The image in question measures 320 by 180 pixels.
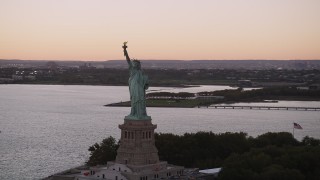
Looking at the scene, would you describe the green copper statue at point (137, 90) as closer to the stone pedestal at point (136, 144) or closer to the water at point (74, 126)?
the stone pedestal at point (136, 144)

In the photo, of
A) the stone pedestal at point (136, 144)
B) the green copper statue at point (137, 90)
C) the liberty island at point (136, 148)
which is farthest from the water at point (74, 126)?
the green copper statue at point (137, 90)

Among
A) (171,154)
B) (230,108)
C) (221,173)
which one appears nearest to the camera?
(221,173)

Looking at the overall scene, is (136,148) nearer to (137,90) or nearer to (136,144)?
(136,144)

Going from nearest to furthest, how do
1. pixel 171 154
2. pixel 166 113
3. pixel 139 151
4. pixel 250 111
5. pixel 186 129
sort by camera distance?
1. pixel 139 151
2. pixel 171 154
3. pixel 186 129
4. pixel 166 113
5. pixel 250 111

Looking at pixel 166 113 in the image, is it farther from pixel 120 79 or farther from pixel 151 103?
pixel 120 79

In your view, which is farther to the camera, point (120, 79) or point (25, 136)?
point (120, 79)

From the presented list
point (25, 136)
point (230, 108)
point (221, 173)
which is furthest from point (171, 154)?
point (230, 108)

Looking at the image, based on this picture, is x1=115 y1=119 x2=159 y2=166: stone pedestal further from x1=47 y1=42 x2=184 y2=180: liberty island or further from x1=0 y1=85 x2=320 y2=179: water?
x1=0 y1=85 x2=320 y2=179: water
